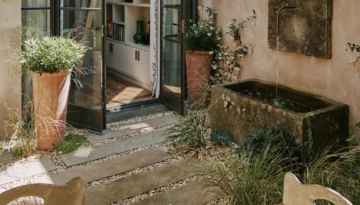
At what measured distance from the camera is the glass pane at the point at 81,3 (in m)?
4.46

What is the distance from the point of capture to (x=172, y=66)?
5719 mm

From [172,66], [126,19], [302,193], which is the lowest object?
[302,193]

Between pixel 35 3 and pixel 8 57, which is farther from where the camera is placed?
pixel 35 3

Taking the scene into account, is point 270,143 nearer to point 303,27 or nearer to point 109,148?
point 303,27

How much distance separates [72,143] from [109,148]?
1.41 feet

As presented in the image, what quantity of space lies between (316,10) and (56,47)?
264cm

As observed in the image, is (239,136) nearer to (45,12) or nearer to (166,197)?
(166,197)

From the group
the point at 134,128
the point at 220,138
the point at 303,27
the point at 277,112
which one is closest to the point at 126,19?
the point at 134,128

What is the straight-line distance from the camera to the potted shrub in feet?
17.8

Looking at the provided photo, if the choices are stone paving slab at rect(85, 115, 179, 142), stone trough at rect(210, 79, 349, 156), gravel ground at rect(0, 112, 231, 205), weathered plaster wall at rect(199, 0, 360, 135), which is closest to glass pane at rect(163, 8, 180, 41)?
weathered plaster wall at rect(199, 0, 360, 135)

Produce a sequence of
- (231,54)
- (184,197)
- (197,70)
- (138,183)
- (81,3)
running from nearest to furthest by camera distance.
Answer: (184,197), (138,183), (81,3), (231,54), (197,70)

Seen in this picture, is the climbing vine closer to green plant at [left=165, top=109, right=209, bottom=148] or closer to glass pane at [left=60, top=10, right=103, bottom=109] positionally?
green plant at [left=165, top=109, right=209, bottom=148]

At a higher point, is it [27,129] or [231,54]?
[231,54]

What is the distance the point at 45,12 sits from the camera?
4781 millimetres
